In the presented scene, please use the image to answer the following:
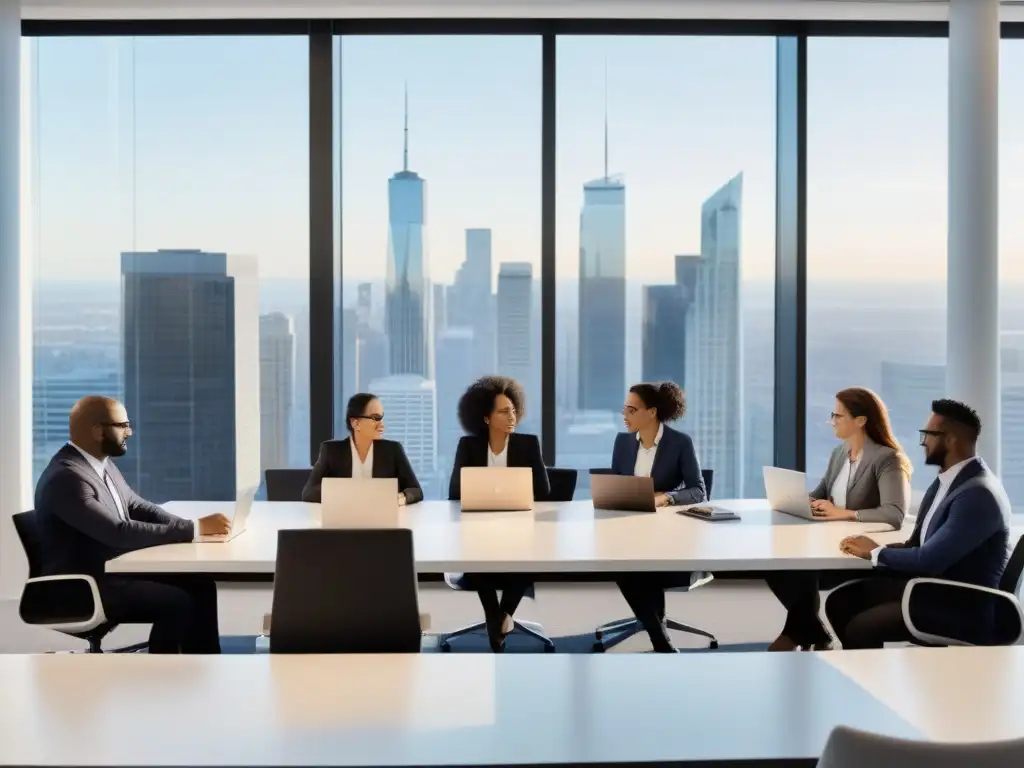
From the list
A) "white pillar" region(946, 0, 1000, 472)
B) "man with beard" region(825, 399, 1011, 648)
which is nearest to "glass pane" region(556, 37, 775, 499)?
"white pillar" region(946, 0, 1000, 472)

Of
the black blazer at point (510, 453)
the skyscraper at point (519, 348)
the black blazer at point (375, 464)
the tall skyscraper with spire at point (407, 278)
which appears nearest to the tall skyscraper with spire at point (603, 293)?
the skyscraper at point (519, 348)

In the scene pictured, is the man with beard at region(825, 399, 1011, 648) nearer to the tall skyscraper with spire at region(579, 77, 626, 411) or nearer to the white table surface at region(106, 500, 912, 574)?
the white table surface at region(106, 500, 912, 574)

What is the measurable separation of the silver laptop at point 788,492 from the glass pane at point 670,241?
2.10 m

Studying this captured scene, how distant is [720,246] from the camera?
6.84m

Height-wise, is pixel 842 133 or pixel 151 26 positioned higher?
pixel 151 26

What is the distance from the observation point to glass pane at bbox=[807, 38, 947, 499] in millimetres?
6734

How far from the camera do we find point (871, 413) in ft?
15.1

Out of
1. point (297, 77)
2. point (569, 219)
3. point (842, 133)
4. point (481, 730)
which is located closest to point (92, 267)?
point (297, 77)

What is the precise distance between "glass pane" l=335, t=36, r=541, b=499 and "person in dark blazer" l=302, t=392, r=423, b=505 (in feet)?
4.89

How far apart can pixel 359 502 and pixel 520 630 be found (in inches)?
70.2

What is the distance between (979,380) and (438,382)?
3504 mm

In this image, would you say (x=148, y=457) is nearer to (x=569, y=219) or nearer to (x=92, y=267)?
(x=92, y=267)

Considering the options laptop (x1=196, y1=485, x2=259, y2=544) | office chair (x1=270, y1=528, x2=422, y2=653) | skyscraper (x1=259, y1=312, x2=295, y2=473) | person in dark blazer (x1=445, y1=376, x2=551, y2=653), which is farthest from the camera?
skyscraper (x1=259, y1=312, x2=295, y2=473)

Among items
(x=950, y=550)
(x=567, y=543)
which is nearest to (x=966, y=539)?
(x=950, y=550)
